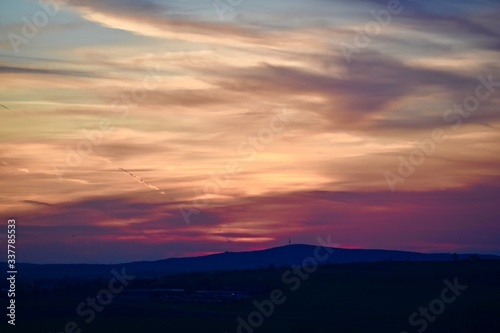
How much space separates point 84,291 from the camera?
65.6m

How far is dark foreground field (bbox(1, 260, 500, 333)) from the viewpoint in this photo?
132 feet

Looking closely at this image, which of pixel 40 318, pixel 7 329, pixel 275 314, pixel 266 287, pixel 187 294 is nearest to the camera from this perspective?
pixel 7 329

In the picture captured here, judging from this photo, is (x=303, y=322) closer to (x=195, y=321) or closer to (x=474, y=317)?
(x=195, y=321)

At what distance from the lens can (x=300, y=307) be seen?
Result: 55.3 metres

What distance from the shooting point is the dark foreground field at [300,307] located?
132 ft

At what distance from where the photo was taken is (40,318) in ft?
138

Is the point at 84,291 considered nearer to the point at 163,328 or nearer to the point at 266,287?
the point at 266,287

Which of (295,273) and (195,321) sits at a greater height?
(295,273)

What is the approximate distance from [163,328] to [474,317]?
17.0m

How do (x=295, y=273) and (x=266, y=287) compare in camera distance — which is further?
(x=295, y=273)

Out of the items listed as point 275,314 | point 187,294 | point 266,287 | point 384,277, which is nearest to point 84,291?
point 187,294

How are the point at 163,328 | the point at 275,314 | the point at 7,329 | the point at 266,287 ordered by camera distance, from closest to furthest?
the point at 7,329
the point at 163,328
the point at 275,314
the point at 266,287

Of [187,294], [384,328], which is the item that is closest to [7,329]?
[384,328]

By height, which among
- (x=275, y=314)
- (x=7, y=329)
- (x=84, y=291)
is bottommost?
(x=7, y=329)
